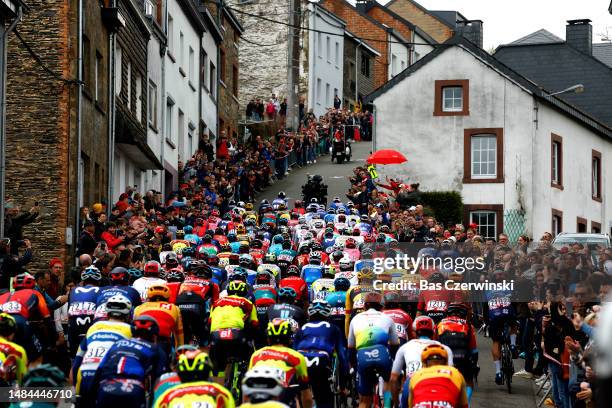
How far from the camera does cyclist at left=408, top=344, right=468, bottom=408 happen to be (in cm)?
1403

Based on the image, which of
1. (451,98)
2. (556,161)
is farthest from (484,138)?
(556,161)

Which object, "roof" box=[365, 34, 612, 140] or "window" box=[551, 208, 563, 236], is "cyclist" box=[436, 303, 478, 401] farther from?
"window" box=[551, 208, 563, 236]

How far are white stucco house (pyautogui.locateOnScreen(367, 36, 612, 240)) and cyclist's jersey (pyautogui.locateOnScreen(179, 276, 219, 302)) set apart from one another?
102 feet

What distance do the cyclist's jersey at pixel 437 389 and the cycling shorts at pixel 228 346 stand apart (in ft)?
15.3

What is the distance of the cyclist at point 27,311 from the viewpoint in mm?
17969

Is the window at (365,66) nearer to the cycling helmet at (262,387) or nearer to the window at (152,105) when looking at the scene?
the window at (152,105)

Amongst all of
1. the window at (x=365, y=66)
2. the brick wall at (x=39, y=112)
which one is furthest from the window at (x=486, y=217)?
the window at (x=365, y=66)

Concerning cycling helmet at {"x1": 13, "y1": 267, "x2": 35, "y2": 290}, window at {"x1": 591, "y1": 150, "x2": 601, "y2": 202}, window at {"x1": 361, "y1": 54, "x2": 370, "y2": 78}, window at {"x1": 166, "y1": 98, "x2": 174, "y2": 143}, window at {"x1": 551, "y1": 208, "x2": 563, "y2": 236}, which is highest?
window at {"x1": 361, "y1": 54, "x2": 370, "y2": 78}

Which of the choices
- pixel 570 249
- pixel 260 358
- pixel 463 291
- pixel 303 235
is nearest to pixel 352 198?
pixel 303 235

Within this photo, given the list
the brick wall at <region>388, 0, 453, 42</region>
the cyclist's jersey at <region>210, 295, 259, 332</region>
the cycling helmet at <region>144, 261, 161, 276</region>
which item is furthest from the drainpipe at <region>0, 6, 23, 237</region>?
the brick wall at <region>388, 0, 453, 42</region>

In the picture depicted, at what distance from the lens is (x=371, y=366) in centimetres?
1844

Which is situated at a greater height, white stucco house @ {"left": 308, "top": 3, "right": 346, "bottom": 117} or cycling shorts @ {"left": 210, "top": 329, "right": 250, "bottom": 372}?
white stucco house @ {"left": 308, "top": 3, "right": 346, "bottom": 117}

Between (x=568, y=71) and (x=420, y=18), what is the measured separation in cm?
4247

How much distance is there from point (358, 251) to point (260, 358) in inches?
654
